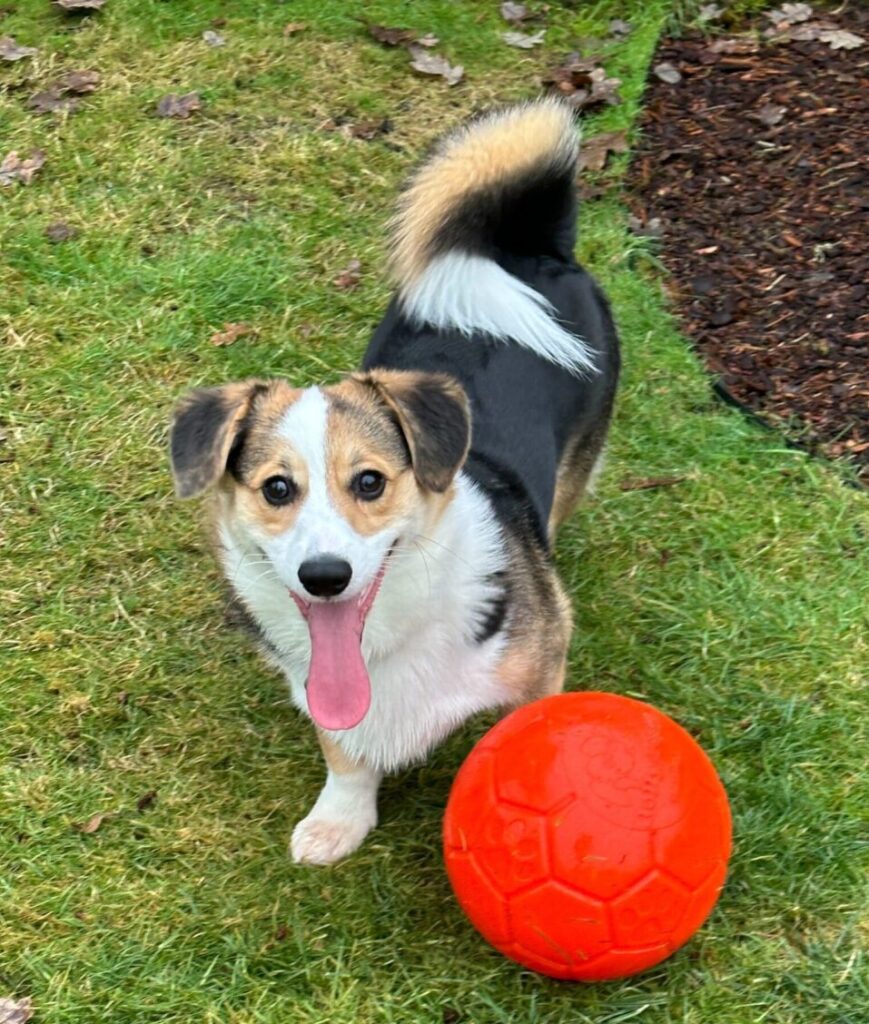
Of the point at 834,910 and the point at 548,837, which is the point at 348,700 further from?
the point at 834,910

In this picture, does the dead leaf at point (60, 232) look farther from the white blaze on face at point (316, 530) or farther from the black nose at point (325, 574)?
the black nose at point (325, 574)

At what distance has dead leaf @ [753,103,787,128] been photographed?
5164 millimetres

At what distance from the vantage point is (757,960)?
2.70m

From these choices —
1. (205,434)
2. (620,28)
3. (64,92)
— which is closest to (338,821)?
(205,434)

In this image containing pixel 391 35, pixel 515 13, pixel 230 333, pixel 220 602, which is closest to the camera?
pixel 220 602

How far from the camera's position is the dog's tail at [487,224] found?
3104 mm

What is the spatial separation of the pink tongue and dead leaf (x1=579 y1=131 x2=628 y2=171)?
318 cm

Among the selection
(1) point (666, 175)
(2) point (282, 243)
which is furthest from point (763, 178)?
(2) point (282, 243)

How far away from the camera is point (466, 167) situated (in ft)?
10.4

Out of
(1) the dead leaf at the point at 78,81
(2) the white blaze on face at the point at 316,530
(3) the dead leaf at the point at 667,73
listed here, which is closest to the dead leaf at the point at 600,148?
(3) the dead leaf at the point at 667,73

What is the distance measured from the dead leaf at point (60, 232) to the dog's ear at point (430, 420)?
110 inches

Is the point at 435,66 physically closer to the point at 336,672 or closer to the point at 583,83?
the point at 583,83

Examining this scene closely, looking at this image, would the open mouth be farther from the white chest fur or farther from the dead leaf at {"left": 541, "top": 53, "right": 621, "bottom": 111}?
the dead leaf at {"left": 541, "top": 53, "right": 621, "bottom": 111}

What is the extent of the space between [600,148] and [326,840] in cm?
340
